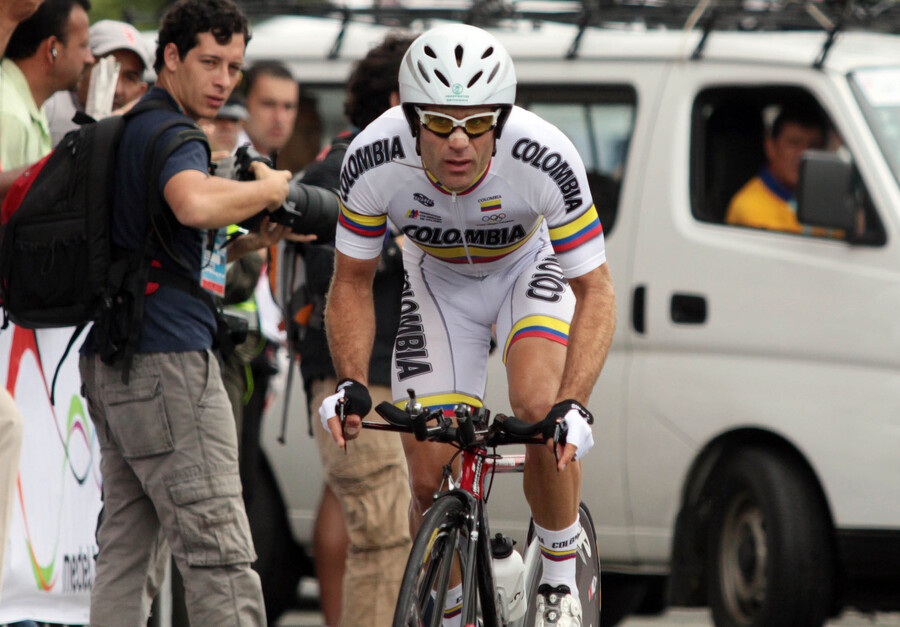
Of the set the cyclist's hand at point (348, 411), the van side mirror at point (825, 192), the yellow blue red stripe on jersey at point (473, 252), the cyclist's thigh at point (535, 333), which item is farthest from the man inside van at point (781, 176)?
the cyclist's hand at point (348, 411)

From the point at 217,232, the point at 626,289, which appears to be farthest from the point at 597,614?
the point at 626,289

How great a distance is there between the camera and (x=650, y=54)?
752 cm

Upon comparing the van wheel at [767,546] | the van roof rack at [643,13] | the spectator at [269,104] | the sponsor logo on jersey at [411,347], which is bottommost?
the van wheel at [767,546]

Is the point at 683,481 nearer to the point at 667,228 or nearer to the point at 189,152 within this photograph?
the point at 667,228

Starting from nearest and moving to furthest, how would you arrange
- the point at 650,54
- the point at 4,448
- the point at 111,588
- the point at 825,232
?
the point at 4,448
the point at 111,588
the point at 825,232
the point at 650,54

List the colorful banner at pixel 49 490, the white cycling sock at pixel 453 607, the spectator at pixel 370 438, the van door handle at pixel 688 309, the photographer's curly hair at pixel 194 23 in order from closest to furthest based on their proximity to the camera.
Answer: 1. the white cycling sock at pixel 453 607
2. the photographer's curly hair at pixel 194 23
3. the colorful banner at pixel 49 490
4. the spectator at pixel 370 438
5. the van door handle at pixel 688 309

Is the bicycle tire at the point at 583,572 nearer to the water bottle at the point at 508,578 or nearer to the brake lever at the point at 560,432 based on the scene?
the water bottle at the point at 508,578

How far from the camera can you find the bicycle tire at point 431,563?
3.92 m

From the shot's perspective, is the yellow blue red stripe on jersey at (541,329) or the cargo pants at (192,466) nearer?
the cargo pants at (192,466)

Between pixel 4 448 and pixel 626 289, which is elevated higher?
pixel 626 289

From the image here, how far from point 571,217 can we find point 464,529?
104 centimetres

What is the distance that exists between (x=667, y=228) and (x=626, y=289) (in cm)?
36

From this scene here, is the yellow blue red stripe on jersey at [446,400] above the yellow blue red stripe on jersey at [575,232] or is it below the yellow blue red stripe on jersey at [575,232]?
below

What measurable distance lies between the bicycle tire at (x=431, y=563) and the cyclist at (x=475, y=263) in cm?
19
